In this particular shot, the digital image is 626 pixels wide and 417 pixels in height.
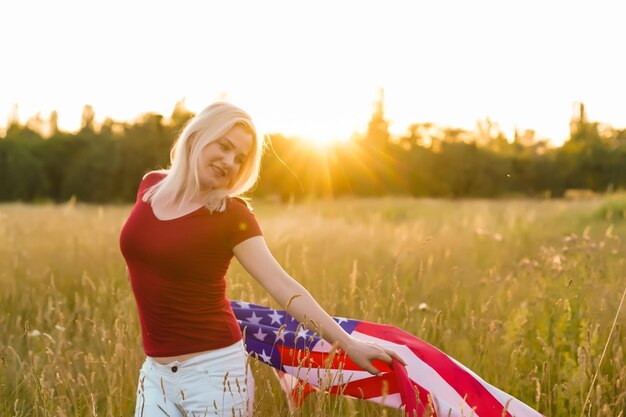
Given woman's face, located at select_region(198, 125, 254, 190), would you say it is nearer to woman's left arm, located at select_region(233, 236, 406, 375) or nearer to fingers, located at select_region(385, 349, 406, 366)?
woman's left arm, located at select_region(233, 236, 406, 375)

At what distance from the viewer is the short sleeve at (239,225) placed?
236 cm

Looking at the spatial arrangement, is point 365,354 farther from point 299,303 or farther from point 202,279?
point 202,279

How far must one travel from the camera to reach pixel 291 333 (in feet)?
8.84

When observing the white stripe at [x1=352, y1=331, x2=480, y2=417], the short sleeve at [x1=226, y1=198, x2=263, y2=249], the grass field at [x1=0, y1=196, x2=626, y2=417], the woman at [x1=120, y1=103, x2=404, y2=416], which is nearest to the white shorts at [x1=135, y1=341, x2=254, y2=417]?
the woman at [x1=120, y1=103, x2=404, y2=416]

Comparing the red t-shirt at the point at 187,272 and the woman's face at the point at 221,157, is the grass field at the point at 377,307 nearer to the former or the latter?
the red t-shirt at the point at 187,272

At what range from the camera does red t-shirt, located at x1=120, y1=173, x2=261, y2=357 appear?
92.3 inches

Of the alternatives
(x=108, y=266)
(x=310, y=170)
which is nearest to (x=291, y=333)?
(x=108, y=266)

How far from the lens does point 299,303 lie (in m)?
2.29

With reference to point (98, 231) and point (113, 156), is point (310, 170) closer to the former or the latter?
point (113, 156)

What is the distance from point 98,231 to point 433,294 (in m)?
4.84

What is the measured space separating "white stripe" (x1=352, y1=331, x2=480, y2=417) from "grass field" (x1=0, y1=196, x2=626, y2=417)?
31cm

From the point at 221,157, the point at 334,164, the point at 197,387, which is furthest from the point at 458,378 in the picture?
the point at 334,164

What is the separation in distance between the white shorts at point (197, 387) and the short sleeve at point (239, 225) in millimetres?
414

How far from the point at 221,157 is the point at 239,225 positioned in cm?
28
